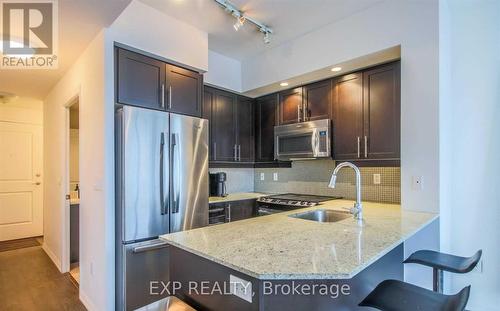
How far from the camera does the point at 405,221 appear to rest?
6.26 feet

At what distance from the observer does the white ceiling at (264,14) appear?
2.50 meters

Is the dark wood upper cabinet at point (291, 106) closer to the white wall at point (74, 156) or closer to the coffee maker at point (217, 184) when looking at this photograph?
the coffee maker at point (217, 184)

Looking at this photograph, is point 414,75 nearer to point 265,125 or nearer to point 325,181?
point 325,181

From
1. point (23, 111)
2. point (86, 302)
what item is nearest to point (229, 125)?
point (86, 302)

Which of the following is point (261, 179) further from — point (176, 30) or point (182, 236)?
point (182, 236)

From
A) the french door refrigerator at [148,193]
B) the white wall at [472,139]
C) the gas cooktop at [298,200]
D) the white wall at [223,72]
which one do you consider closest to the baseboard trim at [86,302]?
the french door refrigerator at [148,193]

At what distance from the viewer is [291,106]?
11.5 ft

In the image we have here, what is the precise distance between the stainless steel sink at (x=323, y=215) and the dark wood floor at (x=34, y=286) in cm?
235

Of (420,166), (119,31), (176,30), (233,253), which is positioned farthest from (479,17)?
(119,31)

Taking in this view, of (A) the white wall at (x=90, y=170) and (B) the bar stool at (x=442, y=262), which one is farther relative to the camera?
(A) the white wall at (x=90, y=170)

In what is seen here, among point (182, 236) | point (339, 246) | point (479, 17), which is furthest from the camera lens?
point (479, 17)

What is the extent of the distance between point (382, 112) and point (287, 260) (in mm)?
2079

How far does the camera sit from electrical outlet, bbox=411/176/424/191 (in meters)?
2.29

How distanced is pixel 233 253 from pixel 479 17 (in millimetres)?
3034
